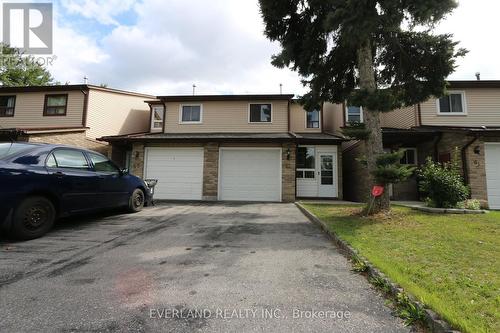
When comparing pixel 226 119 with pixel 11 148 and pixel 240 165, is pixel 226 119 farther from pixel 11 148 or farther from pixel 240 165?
pixel 11 148

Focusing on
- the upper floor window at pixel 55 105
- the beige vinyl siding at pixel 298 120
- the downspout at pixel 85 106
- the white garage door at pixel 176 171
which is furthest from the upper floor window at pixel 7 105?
the beige vinyl siding at pixel 298 120

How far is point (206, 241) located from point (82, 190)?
111 inches

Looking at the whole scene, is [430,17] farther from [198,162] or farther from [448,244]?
[198,162]

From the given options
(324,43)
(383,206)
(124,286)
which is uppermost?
(324,43)

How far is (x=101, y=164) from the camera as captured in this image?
6.51 m

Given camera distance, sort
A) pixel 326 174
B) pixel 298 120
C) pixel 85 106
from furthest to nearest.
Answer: pixel 298 120
pixel 85 106
pixel 326 174

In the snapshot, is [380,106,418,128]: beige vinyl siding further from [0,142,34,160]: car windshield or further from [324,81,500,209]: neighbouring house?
[0,142,34,160]: car windshield

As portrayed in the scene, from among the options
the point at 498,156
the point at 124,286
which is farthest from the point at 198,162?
the point at 498,156

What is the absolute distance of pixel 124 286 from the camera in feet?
9.92

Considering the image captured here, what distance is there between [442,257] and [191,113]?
14138mm

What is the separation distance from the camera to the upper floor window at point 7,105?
16141mm

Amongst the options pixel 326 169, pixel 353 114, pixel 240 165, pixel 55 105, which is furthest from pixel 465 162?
pixel 55 105

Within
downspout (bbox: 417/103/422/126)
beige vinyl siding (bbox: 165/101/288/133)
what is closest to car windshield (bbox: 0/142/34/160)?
beige vinyl siding (bbox: 165/101/288/133)

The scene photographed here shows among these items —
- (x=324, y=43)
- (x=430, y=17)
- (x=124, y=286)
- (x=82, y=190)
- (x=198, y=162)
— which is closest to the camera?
(x=124, y=286)
